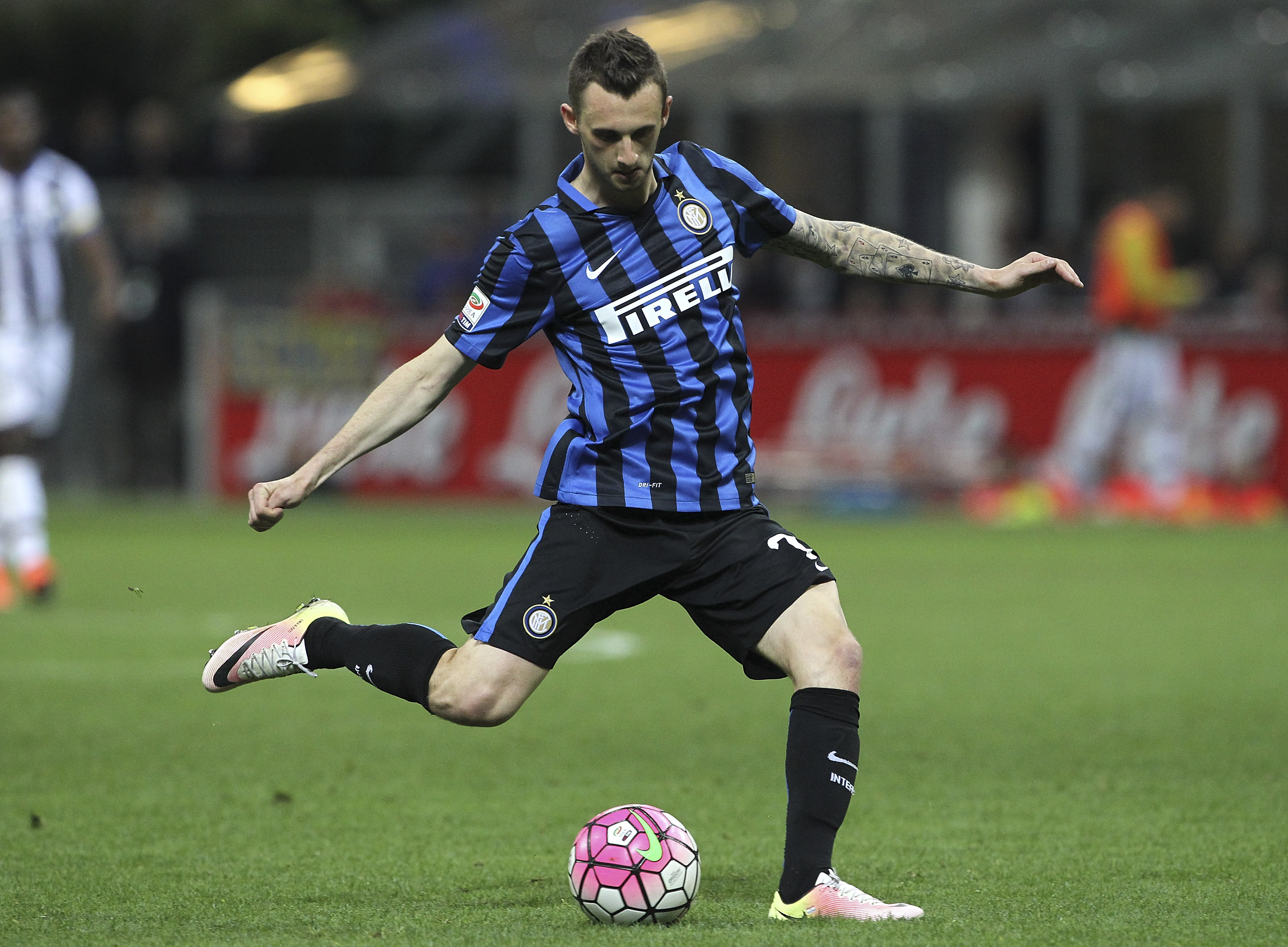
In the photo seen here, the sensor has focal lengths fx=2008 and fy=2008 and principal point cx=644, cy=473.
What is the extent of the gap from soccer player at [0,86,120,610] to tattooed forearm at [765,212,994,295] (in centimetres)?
654

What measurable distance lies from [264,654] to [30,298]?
6.56m

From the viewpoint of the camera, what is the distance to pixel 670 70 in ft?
72.8

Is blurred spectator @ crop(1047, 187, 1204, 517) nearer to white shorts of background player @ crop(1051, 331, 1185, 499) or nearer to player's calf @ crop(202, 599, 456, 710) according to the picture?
white shorts of background player @ crop(1051, 331, 1185, 499)

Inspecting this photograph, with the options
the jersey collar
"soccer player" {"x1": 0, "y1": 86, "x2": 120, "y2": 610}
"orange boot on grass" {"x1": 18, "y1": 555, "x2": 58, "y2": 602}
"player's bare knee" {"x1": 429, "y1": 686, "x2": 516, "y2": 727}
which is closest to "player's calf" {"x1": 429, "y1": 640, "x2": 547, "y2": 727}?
"player's bare knee" {"x1": 429, "y1": 686, "x2": 516, "y2": 727}

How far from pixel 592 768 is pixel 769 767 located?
1.95 feet

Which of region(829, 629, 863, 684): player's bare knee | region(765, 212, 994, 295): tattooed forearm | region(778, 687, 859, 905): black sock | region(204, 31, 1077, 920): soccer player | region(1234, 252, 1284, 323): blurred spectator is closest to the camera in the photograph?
region(778, 687, 859, 905): black sock

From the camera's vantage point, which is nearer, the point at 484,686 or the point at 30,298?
the point at 484,686

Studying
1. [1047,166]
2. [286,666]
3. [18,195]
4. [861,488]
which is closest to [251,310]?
[861,488]

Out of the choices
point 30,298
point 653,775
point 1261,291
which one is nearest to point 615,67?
point 653,775

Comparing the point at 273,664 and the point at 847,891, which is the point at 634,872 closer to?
the point at 847,891

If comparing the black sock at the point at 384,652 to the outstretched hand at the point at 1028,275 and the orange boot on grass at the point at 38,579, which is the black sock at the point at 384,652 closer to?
the outstretched hand at the point at 1028,275

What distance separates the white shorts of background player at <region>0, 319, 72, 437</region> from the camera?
10781mm

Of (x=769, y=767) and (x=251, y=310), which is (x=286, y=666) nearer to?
(x=769, y=767)

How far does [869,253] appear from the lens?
16.7 feet
